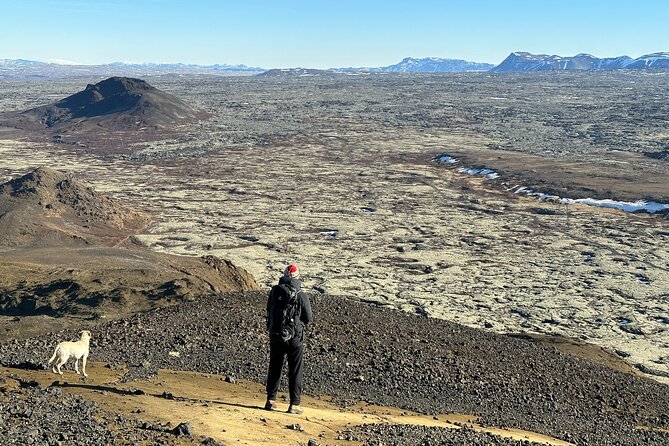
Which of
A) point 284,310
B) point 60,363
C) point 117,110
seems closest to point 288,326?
point 284,310

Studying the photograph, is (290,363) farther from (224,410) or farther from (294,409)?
(224,410)

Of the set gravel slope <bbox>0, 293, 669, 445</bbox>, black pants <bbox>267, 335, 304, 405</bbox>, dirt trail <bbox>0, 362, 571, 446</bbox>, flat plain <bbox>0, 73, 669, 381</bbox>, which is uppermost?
black pants <bbox>267, 335, 304, 405</bbox>

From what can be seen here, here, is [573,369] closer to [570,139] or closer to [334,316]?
[334,316]

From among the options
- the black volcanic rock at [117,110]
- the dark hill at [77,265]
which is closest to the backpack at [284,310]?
the dark hill at [77,265]

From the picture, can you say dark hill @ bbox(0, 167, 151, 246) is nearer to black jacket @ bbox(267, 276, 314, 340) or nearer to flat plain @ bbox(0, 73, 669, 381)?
flat plain @ bbox(0, 73, 669, 381)

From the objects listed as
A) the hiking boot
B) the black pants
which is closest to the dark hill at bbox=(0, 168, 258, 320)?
the black pants
